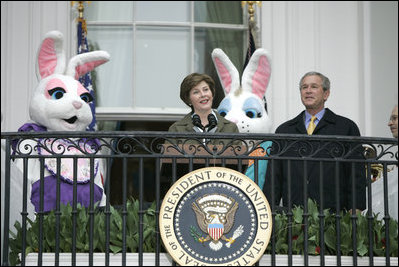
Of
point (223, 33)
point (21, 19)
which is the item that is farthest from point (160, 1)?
point (21, 19)

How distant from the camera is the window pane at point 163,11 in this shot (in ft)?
31.1

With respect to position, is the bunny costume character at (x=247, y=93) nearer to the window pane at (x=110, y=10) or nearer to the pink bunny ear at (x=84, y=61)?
the pink bunny ear at (x=84, y=61)

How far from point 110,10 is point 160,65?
731 mm

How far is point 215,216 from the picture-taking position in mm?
6219

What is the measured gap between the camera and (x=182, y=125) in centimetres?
701

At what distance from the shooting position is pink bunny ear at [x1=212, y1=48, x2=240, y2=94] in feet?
27.3

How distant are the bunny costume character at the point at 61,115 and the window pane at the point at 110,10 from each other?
1.33 meters

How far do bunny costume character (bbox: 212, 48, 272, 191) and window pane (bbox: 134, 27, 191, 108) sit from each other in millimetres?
1034

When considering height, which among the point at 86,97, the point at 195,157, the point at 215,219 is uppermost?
the point at 86,97

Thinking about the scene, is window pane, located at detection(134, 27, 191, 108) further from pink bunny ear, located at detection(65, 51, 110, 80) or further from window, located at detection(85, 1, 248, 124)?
pink bunny ear, located at detection(65, 51, 110, 80)

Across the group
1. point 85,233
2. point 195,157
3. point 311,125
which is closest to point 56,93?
point 85,233

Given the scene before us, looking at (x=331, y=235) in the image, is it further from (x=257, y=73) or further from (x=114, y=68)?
(x=114, y=68)

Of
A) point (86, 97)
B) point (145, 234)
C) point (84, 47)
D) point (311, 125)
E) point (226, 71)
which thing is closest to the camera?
point (145, 234)

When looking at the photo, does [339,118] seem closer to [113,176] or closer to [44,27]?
[44,27]
